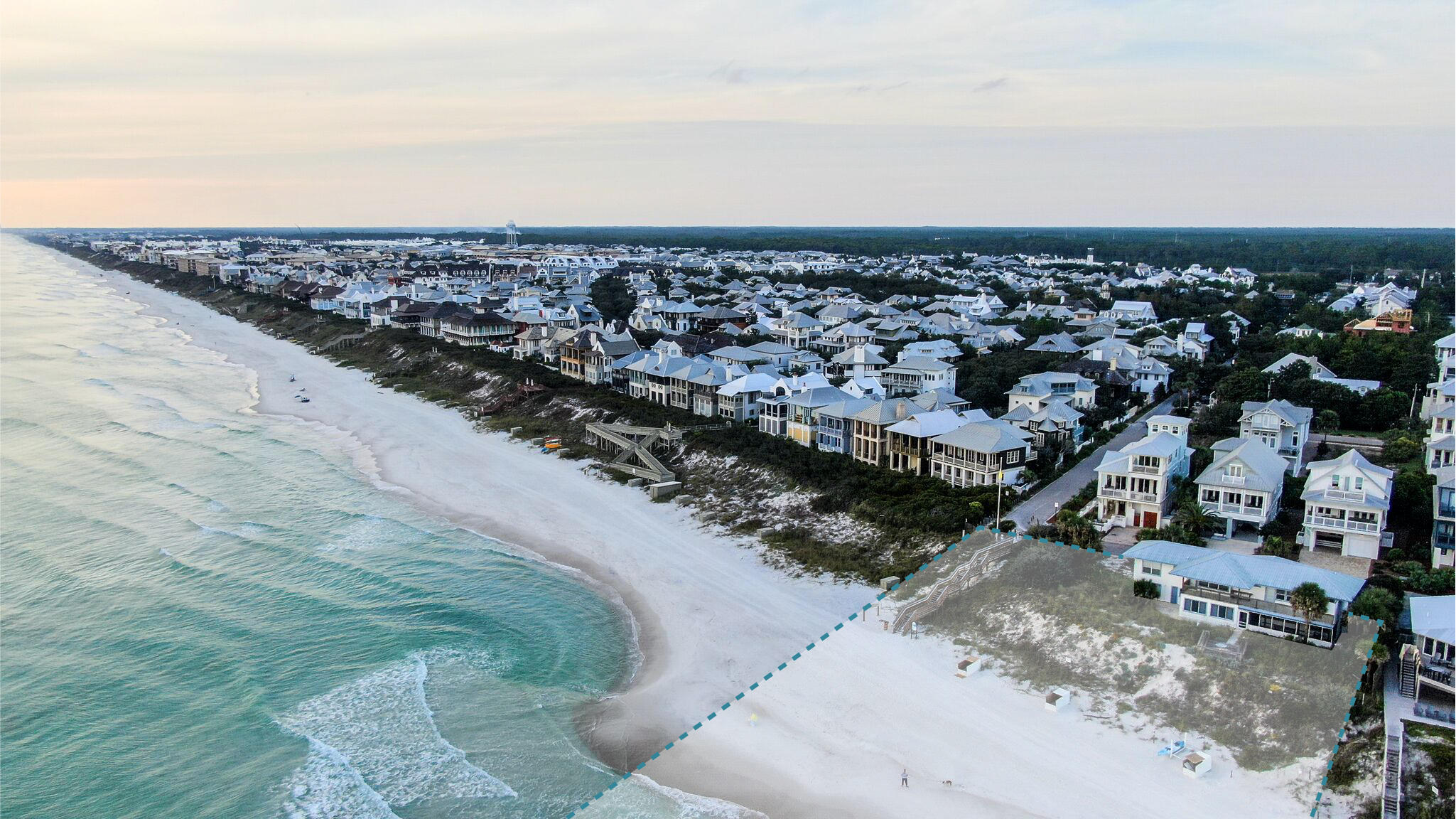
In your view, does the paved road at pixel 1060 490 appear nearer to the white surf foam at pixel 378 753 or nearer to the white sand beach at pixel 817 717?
the white sand beach at pixel 817 717

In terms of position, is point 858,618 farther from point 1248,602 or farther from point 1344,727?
point 1344,727

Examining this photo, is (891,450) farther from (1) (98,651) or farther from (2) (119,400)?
(2) (119,400)

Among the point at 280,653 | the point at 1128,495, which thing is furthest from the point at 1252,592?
the point at 280,653

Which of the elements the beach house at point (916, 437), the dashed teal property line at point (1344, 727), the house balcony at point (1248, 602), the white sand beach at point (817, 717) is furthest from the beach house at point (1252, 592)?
the beach house at point (916, 437)

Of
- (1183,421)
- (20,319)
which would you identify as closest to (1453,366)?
(1183,421)

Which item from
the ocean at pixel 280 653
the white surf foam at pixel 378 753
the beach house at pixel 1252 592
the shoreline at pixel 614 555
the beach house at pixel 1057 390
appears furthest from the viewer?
the beach house at pixel 1057 390

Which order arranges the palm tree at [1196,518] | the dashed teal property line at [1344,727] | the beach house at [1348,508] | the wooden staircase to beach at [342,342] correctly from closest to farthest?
the dashed teal property line at [1344,727]
the beach house at [1348,508]
the palm tree at [1196,518]
the wooden staircase to beach at [342,342]
